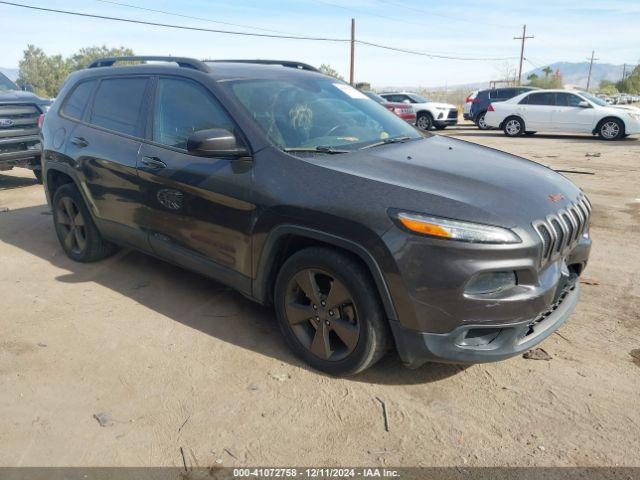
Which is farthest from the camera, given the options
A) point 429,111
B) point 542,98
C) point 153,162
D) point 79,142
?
point 429,111

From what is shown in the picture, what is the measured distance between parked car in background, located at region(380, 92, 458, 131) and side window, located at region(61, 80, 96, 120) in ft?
54.5

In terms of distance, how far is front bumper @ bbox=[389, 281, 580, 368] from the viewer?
104 inches

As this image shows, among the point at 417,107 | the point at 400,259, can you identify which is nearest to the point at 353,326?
the point at 400,259

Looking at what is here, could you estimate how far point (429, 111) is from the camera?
66.0 ft

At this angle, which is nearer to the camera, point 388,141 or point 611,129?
point 388,141

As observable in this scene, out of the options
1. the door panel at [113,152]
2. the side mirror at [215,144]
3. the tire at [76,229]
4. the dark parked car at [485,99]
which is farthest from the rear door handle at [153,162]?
the dark parked car at [485,99]

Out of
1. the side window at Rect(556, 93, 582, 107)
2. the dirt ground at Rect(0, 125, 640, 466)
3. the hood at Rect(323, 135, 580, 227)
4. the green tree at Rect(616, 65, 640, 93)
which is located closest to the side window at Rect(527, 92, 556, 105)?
the side window at Rect(556, 93, 582, 107)

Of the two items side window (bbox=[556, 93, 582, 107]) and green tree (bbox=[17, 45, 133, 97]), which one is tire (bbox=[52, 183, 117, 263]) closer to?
side window (bbox=[556, 93, 582, 107])

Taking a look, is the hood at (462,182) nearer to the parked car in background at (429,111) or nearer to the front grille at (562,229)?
the front grille at (562,229)

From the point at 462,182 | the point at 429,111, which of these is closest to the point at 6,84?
the point at 462,182

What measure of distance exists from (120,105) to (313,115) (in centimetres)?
172

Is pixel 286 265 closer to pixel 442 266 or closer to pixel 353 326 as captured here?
pixel 353 326

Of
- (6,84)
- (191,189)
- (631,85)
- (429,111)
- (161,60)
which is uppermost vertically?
(631,85)

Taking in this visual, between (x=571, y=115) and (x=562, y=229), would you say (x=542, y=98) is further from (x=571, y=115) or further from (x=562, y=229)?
(x=562, y=229)
